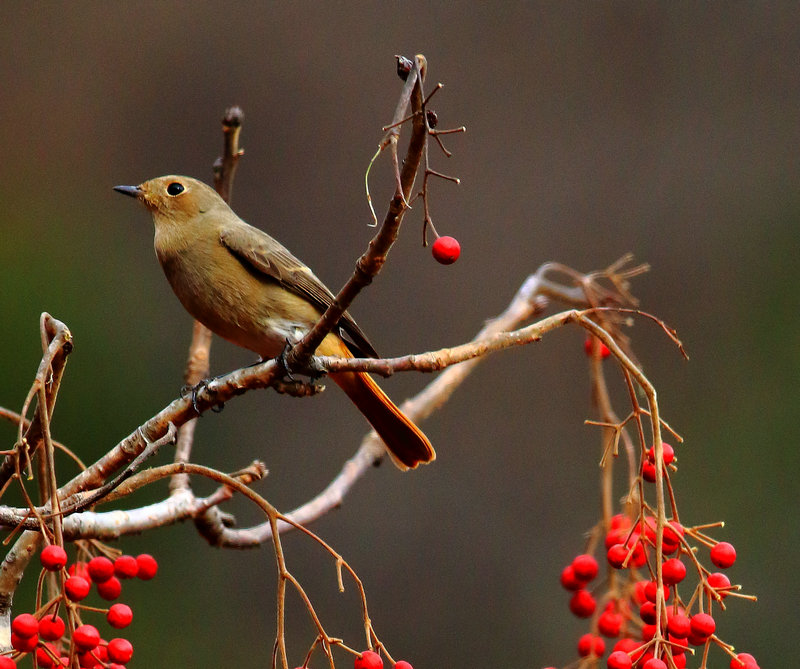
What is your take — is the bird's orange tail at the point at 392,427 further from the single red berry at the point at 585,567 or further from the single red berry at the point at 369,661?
the single red berry at the point at 369,661

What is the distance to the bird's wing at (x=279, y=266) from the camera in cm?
232

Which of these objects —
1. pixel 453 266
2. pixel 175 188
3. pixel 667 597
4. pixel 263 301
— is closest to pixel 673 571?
pixel 667 597

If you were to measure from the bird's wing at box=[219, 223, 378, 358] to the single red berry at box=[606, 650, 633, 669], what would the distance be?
3.49ft

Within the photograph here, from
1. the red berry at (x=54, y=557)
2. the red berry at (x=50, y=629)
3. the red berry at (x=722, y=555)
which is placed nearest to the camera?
the red berry at (x=54, y=557)

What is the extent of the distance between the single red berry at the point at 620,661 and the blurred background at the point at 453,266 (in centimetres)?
303

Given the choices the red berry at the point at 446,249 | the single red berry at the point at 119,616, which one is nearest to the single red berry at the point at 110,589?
the single red berry at the point at 119,616

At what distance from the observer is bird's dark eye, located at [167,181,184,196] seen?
8.67ft

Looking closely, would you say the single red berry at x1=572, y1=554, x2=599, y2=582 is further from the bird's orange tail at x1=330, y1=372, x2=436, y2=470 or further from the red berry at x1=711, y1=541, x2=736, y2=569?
the bird's orange tail at x1=330, y1=372, x2=436, y2=470

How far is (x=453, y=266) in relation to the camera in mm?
5023

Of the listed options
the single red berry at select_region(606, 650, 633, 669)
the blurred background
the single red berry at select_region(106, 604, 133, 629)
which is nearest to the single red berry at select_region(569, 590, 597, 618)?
the single red berry at select_region(606, 650, 633, 669)

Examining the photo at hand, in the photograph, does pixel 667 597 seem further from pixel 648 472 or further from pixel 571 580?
pixel 571 580

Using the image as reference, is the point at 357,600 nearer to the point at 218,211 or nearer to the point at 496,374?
the point at 496,374

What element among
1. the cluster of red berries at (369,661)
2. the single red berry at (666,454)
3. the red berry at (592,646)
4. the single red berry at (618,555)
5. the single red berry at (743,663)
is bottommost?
the red berry at (592,646)

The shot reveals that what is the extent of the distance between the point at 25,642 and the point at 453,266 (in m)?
3.94
